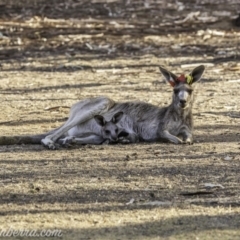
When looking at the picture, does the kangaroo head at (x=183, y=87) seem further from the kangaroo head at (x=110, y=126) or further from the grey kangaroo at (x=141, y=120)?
the kangaroo head at (x=110, y=126)

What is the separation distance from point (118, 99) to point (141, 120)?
2.85 m

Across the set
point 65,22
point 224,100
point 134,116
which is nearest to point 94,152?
point 134,116

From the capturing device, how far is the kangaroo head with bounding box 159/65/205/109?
995 centimetres

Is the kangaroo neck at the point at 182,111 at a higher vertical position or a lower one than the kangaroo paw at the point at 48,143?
higher

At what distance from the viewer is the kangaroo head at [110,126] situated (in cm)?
1017

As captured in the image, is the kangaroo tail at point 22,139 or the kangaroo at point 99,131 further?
the kangaroo at point 99,131

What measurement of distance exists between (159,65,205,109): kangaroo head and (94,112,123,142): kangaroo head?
666 millimetres

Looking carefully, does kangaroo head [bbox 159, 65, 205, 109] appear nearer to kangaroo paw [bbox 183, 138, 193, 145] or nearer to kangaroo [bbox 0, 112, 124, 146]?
kangaroo paw [bbox 183, 138, 193, 145]

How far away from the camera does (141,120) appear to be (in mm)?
10508

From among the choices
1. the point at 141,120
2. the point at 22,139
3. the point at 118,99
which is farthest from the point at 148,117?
the point at 118,99

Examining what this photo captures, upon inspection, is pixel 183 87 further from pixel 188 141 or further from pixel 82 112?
pixel 82 112

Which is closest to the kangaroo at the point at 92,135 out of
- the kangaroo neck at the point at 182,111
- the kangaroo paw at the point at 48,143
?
the kangaroo paw at the point at 48,143

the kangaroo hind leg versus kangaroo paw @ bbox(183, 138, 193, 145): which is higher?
the kangaroo hind leg

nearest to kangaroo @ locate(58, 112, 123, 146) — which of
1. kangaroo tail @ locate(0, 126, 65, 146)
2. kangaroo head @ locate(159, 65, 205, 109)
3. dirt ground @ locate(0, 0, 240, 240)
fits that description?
dirt ground @ locate(0, 0, 240, 240)
